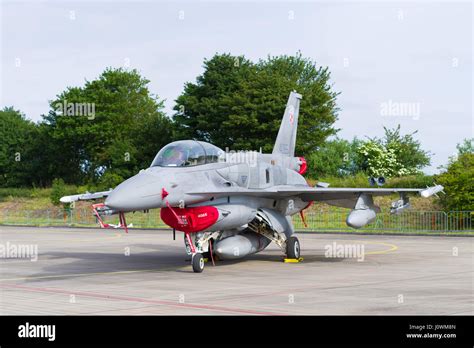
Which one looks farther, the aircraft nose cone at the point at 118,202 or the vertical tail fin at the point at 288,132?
the vertical tail fin at the point at 288,132

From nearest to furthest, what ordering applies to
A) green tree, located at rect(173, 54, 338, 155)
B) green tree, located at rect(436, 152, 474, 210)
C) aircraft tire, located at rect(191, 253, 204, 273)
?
aircraft tire, located at rect(191, 253, 204, 273), green tree, located at rect(436, 152, 474, 210), green tree, located at rect(173, 54, 338, 155)

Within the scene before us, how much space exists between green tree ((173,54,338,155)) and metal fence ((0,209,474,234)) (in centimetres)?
1483

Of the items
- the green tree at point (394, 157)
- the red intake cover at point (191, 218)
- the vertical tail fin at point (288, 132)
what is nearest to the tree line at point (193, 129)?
the green tree at point (394, 157)

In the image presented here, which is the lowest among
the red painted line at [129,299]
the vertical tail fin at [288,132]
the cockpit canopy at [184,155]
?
the red painted line at [129,299]

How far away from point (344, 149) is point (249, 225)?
69854 millimetres

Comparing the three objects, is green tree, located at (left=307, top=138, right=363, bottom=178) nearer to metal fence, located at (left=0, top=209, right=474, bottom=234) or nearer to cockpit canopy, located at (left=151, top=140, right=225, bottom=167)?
Result: metal fence, located at (left=0, top=209, right=474, bottom=234)

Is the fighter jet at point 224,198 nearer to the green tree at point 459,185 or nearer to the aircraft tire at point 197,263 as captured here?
the aircraft tire at point 197,263

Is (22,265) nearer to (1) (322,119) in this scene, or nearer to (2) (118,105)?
(1) (322,119)

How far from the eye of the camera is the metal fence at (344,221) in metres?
38.3

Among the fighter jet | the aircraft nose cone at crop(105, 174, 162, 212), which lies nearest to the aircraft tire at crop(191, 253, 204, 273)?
the fighter jet

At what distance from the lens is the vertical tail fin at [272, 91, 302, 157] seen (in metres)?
24.9

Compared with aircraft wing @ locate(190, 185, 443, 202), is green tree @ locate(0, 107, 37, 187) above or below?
→ above

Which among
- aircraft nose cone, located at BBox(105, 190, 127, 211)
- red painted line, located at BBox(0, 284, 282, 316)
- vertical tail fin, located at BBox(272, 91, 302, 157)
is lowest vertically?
red painted line, located at BBox(0, 284, 282, 316)

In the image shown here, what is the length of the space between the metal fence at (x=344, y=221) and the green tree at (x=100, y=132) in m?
13.5
